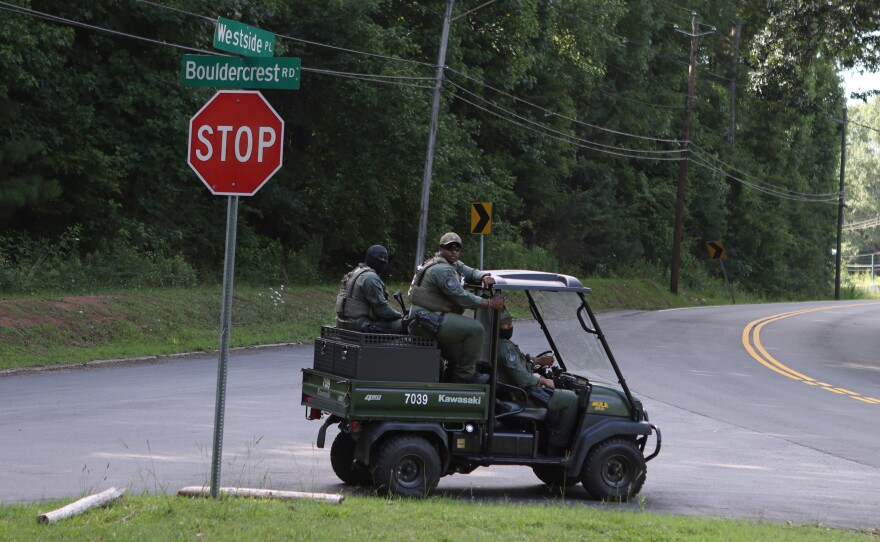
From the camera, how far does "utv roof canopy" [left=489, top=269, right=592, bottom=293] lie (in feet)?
31.5

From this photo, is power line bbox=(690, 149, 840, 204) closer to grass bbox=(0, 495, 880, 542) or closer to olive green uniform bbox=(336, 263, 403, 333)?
olive green uniform bbox=(336, 263, 403, 333)

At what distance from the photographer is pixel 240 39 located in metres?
7.88

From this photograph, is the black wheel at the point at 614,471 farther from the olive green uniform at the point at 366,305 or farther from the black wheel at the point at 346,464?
the olive green uniform at the point at 366,305

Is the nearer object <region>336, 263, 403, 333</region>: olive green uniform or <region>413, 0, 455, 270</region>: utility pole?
<region>336, 263, 403, 333</region>: olive green uniform

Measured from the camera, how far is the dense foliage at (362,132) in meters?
26.7

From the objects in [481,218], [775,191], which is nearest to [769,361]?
[481,218]

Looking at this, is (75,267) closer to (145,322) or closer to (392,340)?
(145,322)

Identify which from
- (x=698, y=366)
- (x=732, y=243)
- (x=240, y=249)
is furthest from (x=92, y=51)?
(x=732, y=243)

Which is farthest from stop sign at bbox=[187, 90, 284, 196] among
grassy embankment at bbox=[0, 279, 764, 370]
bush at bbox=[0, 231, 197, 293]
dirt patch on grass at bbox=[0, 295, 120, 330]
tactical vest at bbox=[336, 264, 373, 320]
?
bush at bbox=[0, 231, 197, 293]

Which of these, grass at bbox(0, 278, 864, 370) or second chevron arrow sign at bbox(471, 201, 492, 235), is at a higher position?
second chevron arrow sign at bbox(471, 201, 492, 235)

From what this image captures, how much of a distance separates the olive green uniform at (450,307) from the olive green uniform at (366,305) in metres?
0.47

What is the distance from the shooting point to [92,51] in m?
28.3

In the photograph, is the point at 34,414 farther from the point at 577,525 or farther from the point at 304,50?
the point at 304,50

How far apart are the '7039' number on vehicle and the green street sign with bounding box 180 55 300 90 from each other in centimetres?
264
